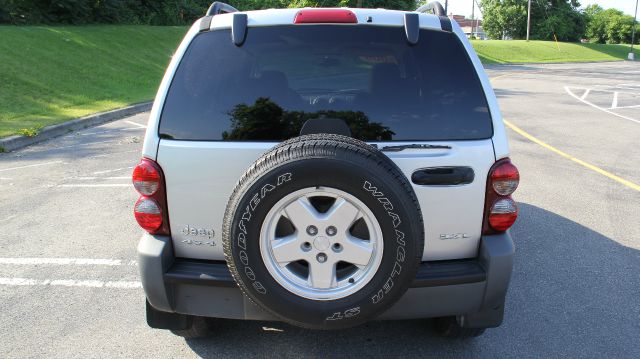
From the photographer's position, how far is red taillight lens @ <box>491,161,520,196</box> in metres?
2.69

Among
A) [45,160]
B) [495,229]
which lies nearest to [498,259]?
[495,229]

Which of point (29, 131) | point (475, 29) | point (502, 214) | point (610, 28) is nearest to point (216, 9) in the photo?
point (502, 214)

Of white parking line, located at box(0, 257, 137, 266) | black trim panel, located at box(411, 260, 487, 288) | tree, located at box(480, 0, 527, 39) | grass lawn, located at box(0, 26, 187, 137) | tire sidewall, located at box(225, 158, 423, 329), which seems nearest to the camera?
tire sidewall, located at box(225, 158, 423, 329)

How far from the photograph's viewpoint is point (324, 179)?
91.1 inches

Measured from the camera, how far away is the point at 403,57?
9.26 feet

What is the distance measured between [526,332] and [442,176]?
4.75ft

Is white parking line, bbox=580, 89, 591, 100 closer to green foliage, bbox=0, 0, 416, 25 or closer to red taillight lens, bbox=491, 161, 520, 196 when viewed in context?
green foliage, bbox=0, 0, 416, 25

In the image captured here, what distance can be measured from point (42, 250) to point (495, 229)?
159 inches

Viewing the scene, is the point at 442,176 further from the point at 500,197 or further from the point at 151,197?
the point at 151,197

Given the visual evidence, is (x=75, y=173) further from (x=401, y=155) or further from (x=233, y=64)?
(x=401, y=155)

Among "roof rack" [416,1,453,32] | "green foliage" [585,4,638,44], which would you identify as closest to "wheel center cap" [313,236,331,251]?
"roof rack" [416,1,453,32]

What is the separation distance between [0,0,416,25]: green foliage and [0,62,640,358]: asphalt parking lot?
17.8 meters

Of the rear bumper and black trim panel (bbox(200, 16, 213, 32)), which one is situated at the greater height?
black trim panel (bbox(200, 16, 213, 32))

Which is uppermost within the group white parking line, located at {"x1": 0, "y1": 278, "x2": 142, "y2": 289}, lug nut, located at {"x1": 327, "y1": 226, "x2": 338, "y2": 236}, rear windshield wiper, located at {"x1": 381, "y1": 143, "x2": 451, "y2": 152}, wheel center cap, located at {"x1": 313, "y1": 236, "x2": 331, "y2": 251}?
rear windshield wiper, located at {"x1": 381, "y1": 143, "x2": 451, "y2": 152}
